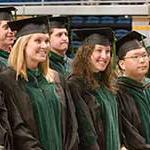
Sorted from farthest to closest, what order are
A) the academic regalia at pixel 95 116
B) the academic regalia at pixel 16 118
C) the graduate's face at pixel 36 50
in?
the academic regalia at pixel 95 116, the graduate's face at pixel 36 50, the academic regalia at pixel 16 118

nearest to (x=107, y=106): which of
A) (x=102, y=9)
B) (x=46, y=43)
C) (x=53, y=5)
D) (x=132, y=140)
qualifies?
(x=132, y=140)

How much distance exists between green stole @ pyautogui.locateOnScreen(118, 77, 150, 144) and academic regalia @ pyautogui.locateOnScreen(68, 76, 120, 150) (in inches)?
12.2

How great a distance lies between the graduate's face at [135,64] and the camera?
13.4ft

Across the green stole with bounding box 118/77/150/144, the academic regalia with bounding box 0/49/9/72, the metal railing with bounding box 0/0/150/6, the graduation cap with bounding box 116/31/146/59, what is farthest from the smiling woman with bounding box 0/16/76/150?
the metal railing with bounding box 0/0/150/6

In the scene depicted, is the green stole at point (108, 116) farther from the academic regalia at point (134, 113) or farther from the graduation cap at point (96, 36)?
the graduation cap at point (96, 36)

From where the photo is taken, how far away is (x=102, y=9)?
11078 mm

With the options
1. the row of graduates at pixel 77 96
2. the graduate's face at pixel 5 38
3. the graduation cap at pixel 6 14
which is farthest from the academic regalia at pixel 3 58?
the graduation cap at pixel 6 14

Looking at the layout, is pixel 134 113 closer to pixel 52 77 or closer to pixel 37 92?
pixel 52 77

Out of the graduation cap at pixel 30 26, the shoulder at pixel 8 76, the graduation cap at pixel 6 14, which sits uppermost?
the graduation cap at pixel 6 14

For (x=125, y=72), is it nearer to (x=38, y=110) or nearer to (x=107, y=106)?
(x=107, y=106)

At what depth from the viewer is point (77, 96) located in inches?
141

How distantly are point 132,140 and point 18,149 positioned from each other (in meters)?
1.02

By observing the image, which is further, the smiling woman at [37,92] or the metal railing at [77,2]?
the metal railing at [77,2]

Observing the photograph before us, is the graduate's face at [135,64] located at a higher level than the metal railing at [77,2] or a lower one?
lower
